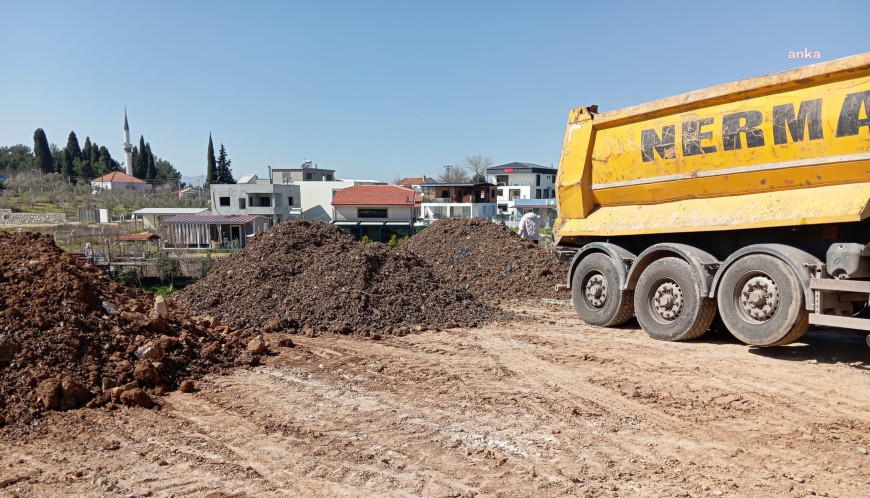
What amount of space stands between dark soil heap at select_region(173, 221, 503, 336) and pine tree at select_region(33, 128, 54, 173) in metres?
77.3

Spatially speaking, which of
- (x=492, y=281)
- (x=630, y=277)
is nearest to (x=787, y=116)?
(x=630, y=277)

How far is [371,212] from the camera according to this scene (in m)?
47.9

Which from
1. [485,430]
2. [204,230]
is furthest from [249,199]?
[485,430]

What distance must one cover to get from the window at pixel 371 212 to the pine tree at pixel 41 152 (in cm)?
5019

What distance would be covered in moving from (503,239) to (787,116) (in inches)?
364

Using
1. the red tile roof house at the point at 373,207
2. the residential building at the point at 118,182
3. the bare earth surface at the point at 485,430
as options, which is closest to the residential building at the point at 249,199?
the red tile roof house at the point at 373,207

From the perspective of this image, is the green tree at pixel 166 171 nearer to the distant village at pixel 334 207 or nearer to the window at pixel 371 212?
the distant village at pixel 334 207

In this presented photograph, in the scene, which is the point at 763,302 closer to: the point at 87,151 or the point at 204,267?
the point at 204,267

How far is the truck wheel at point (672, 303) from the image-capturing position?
8328 mm

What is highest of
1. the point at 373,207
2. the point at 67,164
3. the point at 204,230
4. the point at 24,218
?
the point at 67,164

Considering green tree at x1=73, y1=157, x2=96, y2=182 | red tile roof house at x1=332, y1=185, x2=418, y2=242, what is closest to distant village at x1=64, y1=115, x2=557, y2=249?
red tile roof house at x1=332, y1=185, x2=418, y2=242

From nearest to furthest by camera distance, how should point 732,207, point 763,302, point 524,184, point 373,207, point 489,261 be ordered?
Answer: point 763,302 → point 732,207 → point 489,261 → point 373,207 → point 524,184

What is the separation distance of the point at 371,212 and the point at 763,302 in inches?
1634

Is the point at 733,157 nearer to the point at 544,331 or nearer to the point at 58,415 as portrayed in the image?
→ the point at 544,331
